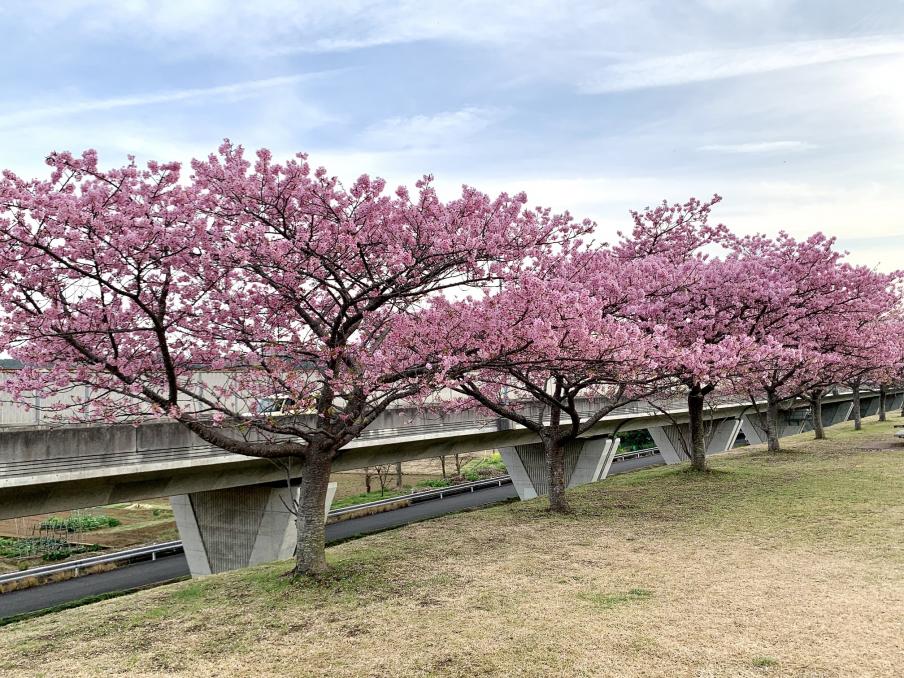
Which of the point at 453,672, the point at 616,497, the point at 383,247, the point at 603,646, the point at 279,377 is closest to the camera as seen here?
the point at 453,672

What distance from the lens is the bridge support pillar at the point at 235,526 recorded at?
19156 millimetres

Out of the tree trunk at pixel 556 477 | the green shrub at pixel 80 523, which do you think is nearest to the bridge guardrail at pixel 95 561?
the green shrub at pixel 80 523

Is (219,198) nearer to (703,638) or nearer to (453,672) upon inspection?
(453,672)

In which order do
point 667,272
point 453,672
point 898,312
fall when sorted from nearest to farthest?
point 453,672
point 667,272
point 898,312

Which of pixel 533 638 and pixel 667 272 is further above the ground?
pixel 667 272

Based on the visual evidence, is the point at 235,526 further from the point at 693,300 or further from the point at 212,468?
the point at 693,300

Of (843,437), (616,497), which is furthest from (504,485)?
(616,497)

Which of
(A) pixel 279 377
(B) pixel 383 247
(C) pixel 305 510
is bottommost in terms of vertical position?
(C) pixel 305 510

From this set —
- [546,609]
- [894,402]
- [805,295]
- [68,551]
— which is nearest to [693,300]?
[805,295]

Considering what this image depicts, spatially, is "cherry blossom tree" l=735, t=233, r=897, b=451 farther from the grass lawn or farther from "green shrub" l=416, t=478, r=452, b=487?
"green shrub" l=416, t=478, r=452, b=487

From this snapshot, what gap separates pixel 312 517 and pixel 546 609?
4.08m

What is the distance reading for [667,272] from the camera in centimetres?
1600

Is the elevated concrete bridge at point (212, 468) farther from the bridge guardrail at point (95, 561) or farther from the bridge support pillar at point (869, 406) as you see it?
the bridge support pillar at point (869, 406)

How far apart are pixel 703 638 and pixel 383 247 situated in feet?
22.6
